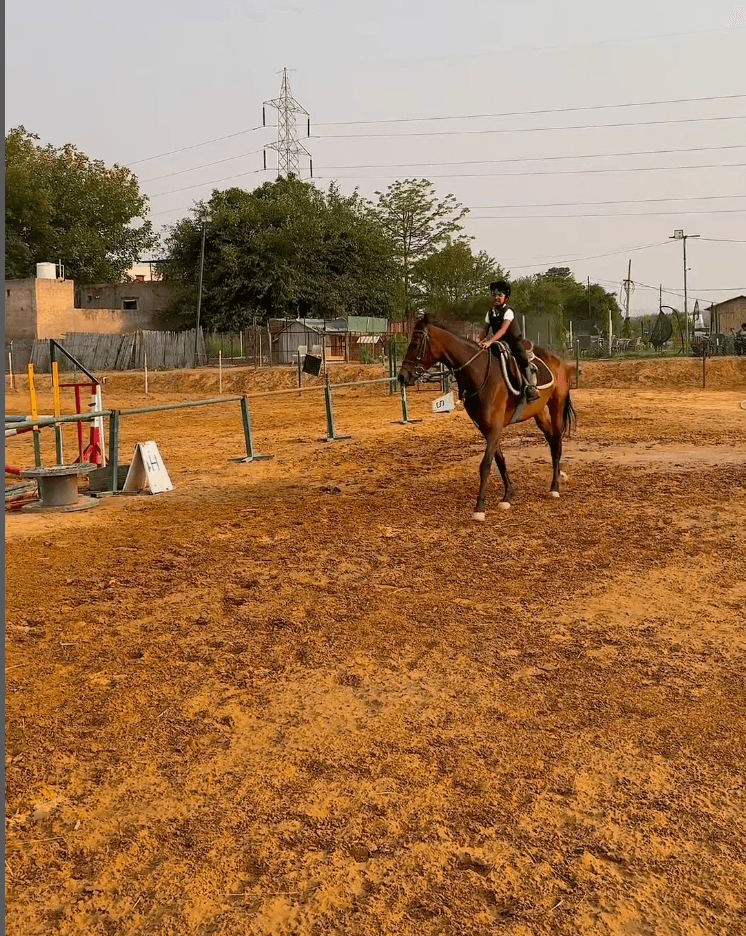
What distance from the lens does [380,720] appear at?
159 inches

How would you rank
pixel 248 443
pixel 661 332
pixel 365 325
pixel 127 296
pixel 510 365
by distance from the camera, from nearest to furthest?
pixel 510 365 < pixel 248 443 < pixel 661 332 < pixel 365 325 < pixel 127 296

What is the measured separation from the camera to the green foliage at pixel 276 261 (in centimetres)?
4384

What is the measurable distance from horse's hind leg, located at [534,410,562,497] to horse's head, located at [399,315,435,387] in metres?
1.51

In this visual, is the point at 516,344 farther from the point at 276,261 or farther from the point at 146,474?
the point at 276,261

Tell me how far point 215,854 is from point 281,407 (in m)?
20.1

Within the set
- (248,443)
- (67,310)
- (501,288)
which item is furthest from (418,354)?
(67,310)

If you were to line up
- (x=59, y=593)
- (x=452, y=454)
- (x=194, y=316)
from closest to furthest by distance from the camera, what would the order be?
(x=59, y=593) < (x=452, y=454) < (x=194, y=316)

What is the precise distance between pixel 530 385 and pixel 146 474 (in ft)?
15.1

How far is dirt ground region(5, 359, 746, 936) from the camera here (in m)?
2.79

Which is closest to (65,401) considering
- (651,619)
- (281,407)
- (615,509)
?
(281,407)

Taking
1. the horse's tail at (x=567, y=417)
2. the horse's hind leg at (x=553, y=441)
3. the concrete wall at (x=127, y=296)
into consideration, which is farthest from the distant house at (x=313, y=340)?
the horse's hind leg at (x=553, y=441)

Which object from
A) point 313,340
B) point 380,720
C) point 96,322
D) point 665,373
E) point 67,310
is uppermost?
point 67,310

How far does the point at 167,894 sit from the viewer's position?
279 centimetres

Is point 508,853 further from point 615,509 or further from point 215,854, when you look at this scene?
point 615,509
